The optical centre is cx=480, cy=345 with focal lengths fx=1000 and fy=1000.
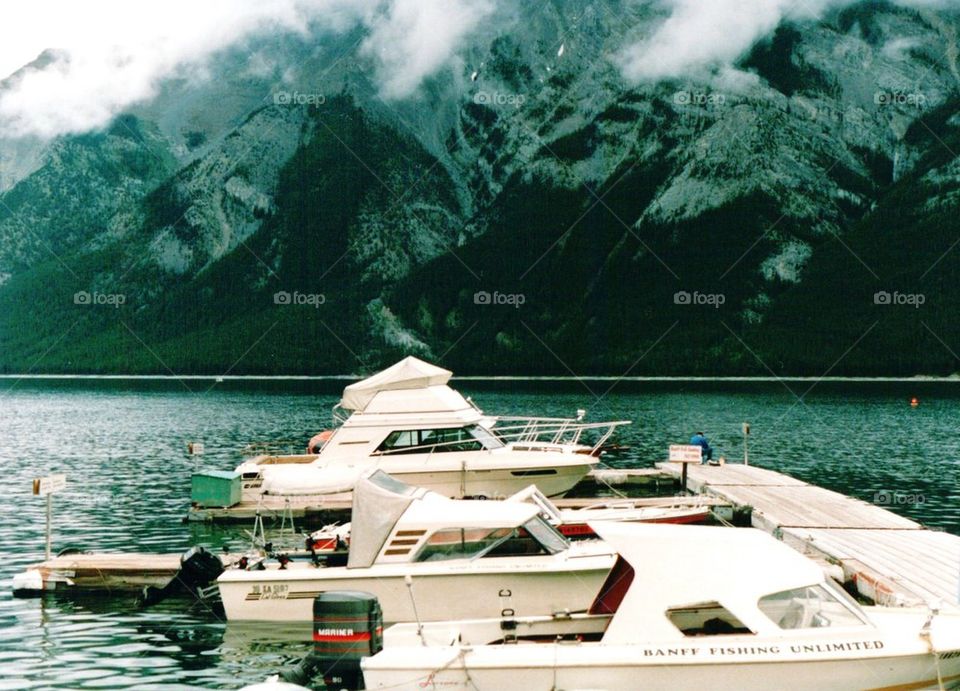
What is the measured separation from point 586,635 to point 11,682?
37.3ft

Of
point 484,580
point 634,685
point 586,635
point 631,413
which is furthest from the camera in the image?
point 631,413

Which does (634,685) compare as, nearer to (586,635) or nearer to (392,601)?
(586,635)

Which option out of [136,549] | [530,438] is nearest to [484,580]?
[136,549]

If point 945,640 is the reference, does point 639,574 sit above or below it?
above

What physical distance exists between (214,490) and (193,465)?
21.9 meters

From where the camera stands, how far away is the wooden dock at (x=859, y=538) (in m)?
21.2

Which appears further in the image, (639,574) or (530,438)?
(530,438)

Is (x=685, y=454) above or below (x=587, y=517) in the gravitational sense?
above

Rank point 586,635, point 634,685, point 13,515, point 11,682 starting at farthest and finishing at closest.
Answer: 1. point 13,515
2. point 11,682
3. point 586,635
4. point 634,685

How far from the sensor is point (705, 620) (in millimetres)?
15953

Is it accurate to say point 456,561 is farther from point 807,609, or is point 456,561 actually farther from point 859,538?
point 859,538

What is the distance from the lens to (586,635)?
56.4 ft

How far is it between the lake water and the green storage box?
3.32 feet

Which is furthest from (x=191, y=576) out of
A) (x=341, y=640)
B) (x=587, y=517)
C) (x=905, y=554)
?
(x=905, y=554)
